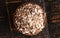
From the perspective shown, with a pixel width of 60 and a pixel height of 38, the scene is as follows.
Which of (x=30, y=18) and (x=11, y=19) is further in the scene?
(x=11, y=19)

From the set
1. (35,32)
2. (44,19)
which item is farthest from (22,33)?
(44,19)

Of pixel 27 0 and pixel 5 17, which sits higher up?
pixel 27 0

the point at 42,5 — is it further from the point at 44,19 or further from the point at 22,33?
the point at 22,33

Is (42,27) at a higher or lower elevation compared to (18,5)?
lower

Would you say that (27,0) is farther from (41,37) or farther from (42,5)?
(41,37)

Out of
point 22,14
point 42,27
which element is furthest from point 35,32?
point 22,14

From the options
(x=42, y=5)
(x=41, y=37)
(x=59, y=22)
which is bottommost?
(x=41, y=37)
